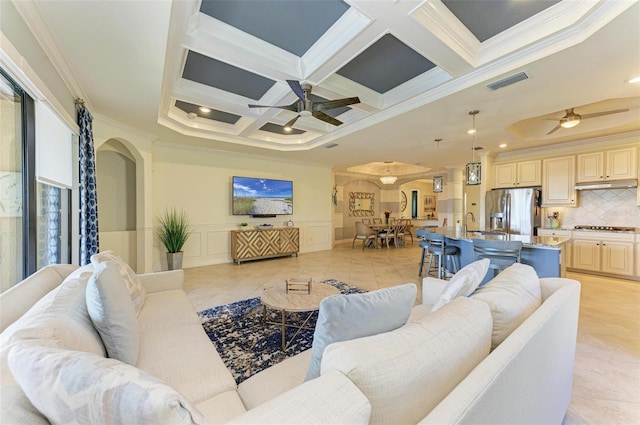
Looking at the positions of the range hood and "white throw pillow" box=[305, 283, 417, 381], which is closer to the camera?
"white throw pillow" box=[305, 283, 417, 381]

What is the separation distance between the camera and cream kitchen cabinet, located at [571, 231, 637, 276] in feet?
14.0

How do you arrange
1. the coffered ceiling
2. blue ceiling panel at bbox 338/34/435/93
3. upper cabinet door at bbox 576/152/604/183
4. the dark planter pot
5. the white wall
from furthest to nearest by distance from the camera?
the white wall, the dark planter pot, upper cabinet door at bbox 576/152/604/183, blue ceiling panel at bbox 338/34/435/93, the coffered ceiling

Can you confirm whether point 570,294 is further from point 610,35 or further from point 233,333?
point 233,333

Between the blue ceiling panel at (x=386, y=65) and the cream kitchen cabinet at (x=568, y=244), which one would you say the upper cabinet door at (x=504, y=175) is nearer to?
the cream kitchen cabinet at (x=568, y=244)

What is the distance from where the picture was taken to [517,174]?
18.8ft

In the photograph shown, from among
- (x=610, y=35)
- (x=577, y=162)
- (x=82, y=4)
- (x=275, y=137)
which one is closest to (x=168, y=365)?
(x=82, y=4)

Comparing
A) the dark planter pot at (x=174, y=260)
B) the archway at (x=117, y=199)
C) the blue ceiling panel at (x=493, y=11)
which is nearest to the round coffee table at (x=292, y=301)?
the blue ceiling panel at (x=493, y=11)

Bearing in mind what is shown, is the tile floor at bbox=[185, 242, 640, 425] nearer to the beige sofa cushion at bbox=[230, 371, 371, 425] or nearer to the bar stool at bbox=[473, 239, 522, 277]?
the bar stool at bbox=[473, 239, 522, 277]

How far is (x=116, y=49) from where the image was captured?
2199 millimetres

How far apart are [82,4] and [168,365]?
7.71ft

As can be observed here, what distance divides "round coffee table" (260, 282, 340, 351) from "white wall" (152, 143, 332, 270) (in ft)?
11.1

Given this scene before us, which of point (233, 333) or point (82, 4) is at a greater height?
point (82, 4)

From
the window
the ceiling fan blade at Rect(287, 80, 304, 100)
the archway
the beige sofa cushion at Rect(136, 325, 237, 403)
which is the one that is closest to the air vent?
the ceiling fan blade at Rect(287, 80, 304, 100)

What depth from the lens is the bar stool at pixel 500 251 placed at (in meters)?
3.06
